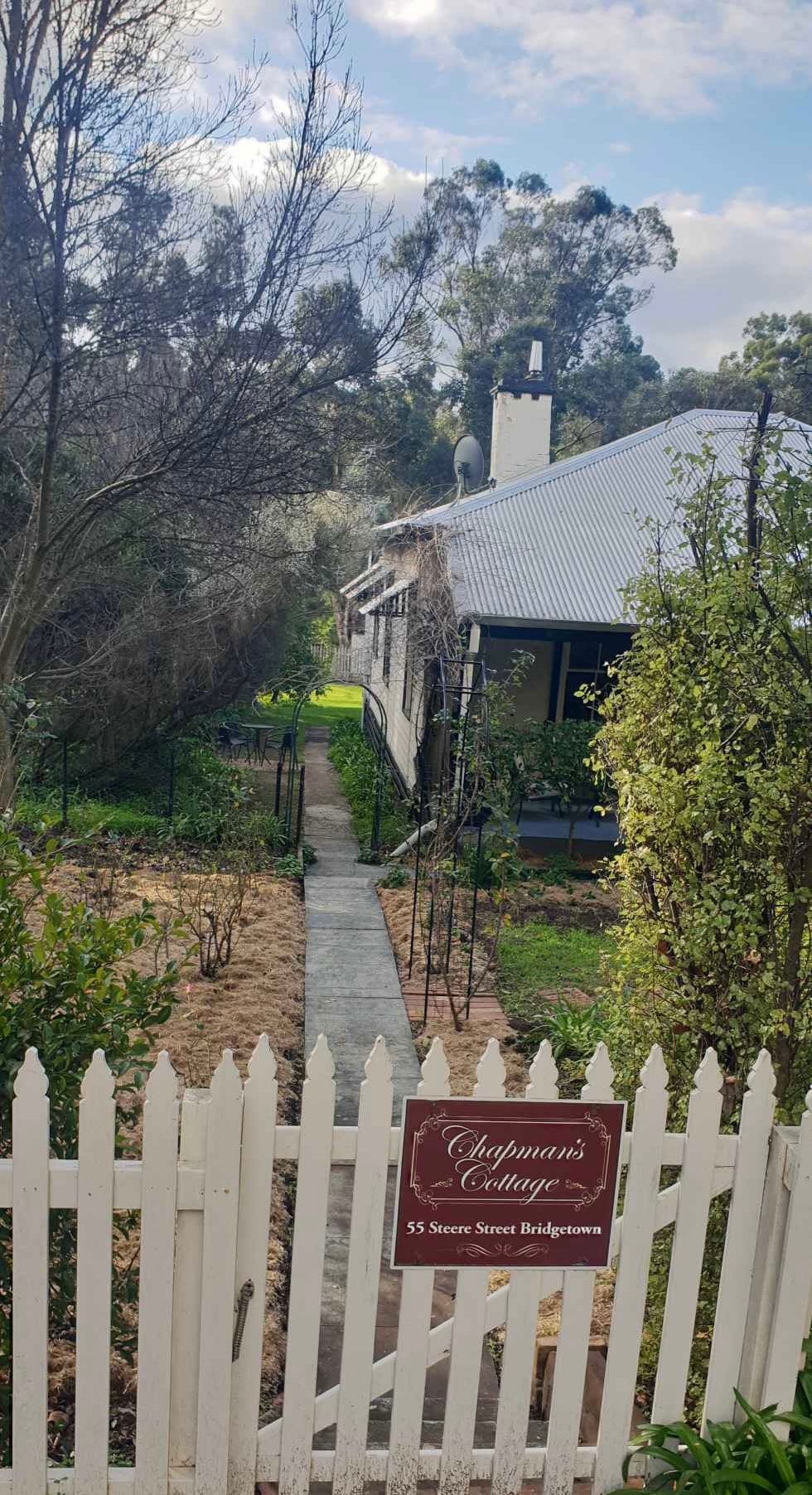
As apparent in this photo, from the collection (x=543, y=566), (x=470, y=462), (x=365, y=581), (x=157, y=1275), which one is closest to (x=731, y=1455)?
(x=157, y=1275)

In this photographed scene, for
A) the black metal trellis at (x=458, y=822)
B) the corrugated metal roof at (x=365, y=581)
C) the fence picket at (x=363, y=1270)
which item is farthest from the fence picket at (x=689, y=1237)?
the corrugated metal roof at (x=365, y=581)

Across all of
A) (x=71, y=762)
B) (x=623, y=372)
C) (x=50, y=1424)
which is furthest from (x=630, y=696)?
(x=623, y=372)

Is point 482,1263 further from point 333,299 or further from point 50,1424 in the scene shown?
point 333,299

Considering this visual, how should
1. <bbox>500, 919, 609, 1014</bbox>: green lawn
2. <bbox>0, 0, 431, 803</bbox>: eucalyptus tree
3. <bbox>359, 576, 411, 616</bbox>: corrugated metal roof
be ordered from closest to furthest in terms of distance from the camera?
<bbox>0, 0, 431, 803</bbox>: eucalyptus tree < <bbox>500, 919, 609, 1014</bbox>: green lawn < <bbox>359, 576, 411, 616</bbox>: corrugated metal roof

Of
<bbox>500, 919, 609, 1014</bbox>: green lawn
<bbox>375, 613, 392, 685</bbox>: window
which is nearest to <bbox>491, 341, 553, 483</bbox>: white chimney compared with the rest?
<bbox>375, 613, 392, 685</bbox>: window

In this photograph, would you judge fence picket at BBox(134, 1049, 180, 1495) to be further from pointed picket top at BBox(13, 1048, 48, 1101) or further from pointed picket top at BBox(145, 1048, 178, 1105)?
pointed picket top at BBox(13, 1048, 48, 1101)

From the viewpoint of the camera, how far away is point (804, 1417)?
293cm

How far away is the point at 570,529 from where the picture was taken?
14.7 meters

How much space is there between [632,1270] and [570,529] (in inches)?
501

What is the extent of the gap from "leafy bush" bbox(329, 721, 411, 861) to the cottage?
0.48 metres

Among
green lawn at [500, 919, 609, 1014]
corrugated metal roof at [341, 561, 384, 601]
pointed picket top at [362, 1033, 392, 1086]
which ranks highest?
corrugated metal roof at [341, 561, 384, 601]

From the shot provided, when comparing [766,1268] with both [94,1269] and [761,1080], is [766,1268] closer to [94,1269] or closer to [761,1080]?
[761,1080]

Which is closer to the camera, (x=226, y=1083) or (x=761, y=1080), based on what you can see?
(x=226, y=1083)

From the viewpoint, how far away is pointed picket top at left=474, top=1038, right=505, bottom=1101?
2.72 meters
